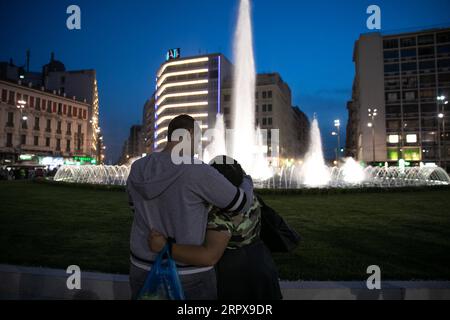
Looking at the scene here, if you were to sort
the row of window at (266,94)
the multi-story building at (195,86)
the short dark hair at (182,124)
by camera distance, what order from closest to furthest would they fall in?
the short dark hair at (182,124), the multi-story building at (195,86), the row of window at (266,94)

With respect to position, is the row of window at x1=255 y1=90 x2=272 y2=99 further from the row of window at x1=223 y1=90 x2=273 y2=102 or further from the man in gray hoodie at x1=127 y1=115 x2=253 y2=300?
the man in gray hoodie at x1=127 y1=115 x2=253 y2=300

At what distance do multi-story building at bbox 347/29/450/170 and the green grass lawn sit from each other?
60725 mm

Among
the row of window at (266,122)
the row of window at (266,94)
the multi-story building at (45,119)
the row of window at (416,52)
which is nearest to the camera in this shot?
the multi-story building at (45,119)

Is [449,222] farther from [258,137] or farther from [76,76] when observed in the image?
[76,76]

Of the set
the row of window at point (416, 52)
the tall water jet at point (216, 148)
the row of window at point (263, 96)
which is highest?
the row of window at point (416, 52)

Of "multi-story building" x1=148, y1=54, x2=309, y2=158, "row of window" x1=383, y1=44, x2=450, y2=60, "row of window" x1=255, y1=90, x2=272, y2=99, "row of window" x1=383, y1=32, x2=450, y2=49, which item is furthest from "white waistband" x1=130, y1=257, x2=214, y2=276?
"row of window" x1=255, y1=90, x2=272, y2=99

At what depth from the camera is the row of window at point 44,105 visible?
51.2 m

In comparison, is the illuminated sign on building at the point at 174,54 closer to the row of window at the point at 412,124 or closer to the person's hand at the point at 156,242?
the row of window at the point at 412,124

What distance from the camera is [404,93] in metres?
67.3

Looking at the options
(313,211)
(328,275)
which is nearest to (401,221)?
(313,211)

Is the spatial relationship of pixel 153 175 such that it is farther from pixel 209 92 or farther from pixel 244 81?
pixel 209 92

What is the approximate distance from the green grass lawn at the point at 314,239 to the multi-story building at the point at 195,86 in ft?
230

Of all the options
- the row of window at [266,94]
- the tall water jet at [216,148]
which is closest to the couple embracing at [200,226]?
the tall water jet at [216,148]

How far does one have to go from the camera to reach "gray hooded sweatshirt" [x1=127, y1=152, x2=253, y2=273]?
1.88 m
